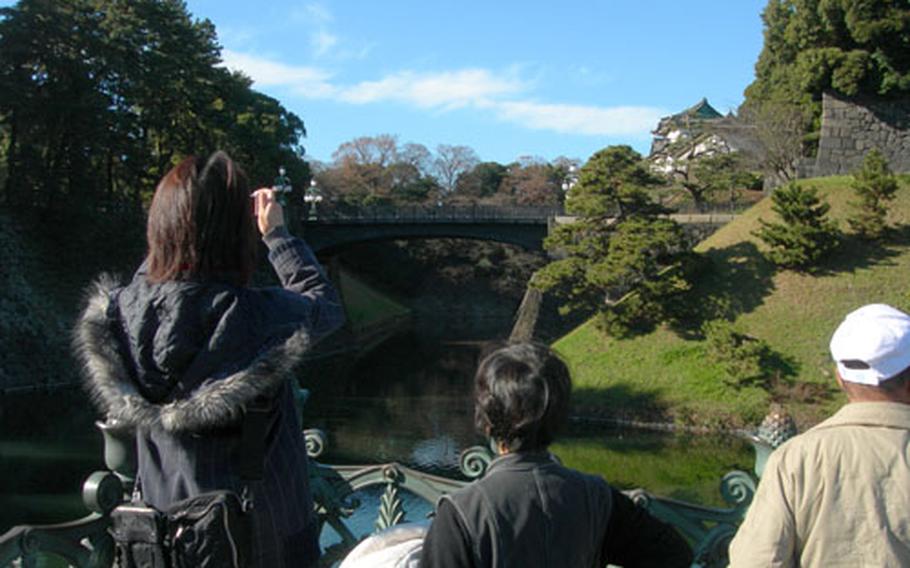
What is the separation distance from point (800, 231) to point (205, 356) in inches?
804

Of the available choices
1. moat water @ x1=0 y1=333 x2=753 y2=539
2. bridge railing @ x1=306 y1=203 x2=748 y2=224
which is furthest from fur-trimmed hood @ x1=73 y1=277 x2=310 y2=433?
bridge railing @ x1=306 y1=203 x2=748 y2=224

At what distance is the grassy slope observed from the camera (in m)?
17.5

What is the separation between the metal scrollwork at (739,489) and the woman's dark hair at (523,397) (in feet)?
3.65

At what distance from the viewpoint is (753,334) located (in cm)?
1944

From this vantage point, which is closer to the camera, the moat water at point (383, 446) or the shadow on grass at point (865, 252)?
the moat water at point (383, 446)

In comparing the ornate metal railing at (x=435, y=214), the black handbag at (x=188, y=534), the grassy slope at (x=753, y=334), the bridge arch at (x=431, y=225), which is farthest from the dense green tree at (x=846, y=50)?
the black handbag at (x=188, y=534)

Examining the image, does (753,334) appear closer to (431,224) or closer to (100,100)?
(431,224)

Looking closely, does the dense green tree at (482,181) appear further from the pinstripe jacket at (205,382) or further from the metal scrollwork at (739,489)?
the pinstripe jacket at (205,382)

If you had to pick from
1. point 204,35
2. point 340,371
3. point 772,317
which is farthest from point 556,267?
point 204,35

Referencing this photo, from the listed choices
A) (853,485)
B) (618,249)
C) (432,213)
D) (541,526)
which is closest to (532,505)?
(541,526)

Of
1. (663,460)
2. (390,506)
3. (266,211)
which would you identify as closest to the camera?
(266,211)

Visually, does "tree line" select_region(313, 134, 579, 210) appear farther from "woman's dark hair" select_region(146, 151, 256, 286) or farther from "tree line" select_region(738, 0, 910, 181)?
"woman's dark hair" select_region(146, 151, 256, 286)

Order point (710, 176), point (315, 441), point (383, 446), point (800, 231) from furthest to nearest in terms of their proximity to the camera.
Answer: point (710, 176), point (800, 231), point (383, 446), point (315, 441)

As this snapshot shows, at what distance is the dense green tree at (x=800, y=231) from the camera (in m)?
20.1
